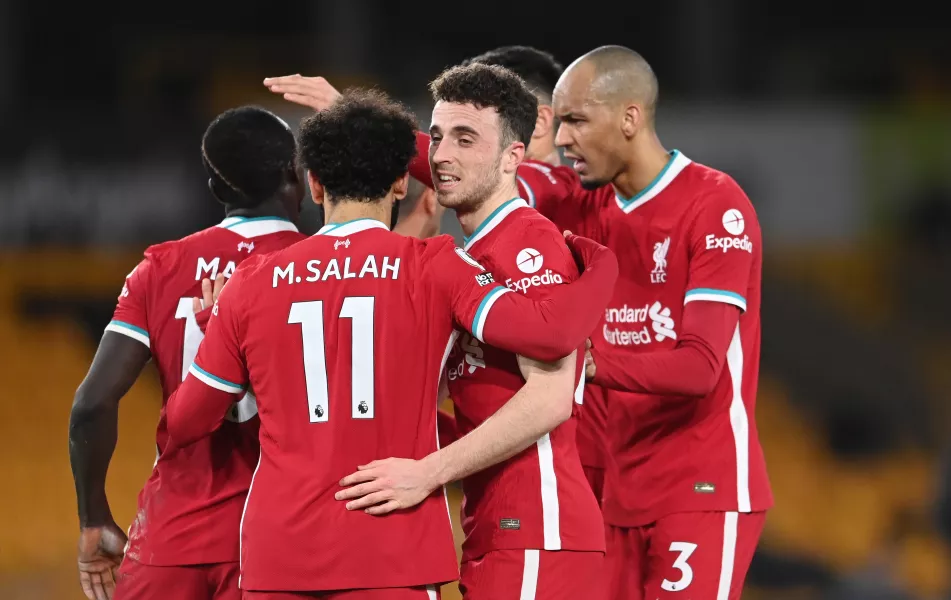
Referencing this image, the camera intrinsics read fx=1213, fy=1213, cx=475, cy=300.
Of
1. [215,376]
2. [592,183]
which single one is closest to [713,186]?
[592,183]

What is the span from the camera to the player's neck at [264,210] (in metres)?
3.88

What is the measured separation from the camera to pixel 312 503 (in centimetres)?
299

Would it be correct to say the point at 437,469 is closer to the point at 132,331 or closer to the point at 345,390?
the point at 345,390

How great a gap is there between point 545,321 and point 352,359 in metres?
0.49

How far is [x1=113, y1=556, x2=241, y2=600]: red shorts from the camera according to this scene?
3.64 m

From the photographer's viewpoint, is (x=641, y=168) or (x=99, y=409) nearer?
(x=99, y=409)

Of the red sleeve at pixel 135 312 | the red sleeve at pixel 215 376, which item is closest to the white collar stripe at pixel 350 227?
the red sleeve at pixel 215 376

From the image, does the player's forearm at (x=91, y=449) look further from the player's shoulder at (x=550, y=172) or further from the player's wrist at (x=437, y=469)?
the player's shoulder at (x=550, y=172)

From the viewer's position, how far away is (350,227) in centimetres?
313

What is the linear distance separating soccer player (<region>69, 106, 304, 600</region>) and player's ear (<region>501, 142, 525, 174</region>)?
0.77 m

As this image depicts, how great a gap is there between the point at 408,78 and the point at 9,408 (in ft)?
17.8

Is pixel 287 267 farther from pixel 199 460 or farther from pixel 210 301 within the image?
pixel 199 460

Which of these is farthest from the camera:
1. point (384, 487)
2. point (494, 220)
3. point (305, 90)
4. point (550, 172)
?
point (550, 172)

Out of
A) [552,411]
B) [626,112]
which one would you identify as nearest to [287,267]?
[552,411]
